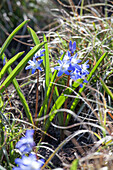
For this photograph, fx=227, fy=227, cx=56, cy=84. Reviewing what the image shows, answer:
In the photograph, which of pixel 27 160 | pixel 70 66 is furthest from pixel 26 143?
pixel 70 66

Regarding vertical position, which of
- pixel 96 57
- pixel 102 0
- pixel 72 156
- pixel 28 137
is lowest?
pixel 72 156

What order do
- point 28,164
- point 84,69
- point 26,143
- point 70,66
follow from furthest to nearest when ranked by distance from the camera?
1. point 84,69
2. point 70,66
3. point 26,143
4. point 28,164

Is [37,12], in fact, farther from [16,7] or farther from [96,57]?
[96,57]

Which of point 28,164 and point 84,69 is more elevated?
point 84,69

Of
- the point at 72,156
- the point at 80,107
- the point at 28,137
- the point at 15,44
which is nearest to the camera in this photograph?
the point at 28,137

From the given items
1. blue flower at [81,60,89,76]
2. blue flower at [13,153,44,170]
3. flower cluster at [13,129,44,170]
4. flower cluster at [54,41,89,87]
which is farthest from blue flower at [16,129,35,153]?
blue flower at [81,60,89,76]

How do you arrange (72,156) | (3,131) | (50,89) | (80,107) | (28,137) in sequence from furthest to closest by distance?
(80,107), (50,89), (72,156), (3,131), (28,137)

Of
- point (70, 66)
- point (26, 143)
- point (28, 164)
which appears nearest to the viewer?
point (28, 164)

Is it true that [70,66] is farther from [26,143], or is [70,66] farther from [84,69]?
[26,143]

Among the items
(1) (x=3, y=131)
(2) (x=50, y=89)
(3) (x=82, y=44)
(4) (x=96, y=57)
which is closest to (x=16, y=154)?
(1) (x=3, y=131)

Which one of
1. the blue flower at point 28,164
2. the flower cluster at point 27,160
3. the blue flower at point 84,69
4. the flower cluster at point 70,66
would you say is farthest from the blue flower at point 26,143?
the blue flower at point 84,69

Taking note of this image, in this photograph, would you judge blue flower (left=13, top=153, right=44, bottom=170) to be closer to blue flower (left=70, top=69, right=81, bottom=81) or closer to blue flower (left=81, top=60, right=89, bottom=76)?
blue flower (left=70, top=69, right=81, bottom=81)
